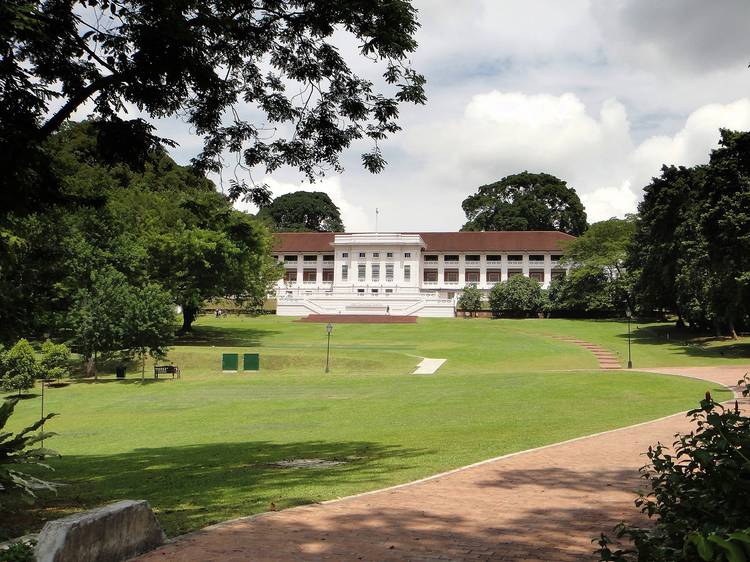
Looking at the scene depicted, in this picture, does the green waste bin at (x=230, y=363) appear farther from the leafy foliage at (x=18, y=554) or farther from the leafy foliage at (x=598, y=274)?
the leafy foliage at (x=598, y=274)

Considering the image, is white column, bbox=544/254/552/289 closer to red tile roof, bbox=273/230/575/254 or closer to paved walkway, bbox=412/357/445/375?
red tile roof, bbox=273/230/575/254

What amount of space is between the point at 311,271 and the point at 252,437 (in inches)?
3046

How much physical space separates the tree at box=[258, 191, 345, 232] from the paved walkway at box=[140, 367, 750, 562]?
352ft

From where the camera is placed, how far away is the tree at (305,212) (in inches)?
4636

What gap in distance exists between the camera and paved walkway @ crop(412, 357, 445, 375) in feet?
117

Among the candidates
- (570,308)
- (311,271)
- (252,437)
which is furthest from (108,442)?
(311,271)

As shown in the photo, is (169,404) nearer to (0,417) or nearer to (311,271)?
(0,417)

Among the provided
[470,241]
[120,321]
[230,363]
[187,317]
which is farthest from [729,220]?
[470,241]

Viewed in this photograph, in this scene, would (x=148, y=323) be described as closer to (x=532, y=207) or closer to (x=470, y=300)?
(x=470, y=300)

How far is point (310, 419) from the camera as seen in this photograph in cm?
2025

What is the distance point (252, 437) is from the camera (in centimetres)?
1706

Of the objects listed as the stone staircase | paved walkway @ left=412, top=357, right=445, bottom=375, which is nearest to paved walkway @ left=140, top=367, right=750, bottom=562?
paved walkway @ left=412, top=357, right=445, bottom=375

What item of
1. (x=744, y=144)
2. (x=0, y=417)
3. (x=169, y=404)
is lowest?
(x=169, y=404)

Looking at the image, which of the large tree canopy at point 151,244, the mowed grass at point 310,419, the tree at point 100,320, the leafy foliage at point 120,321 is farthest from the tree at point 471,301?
the tree at point 100,320
